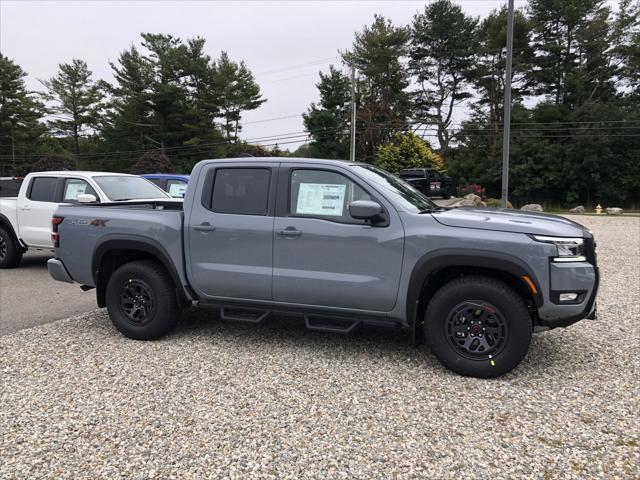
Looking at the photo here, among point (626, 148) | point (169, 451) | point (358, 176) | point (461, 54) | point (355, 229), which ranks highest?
point (461, 54)

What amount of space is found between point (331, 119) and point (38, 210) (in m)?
42.6

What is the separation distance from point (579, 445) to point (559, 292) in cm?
114

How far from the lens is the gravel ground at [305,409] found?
284 cm

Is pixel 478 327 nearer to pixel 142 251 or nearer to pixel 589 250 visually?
pixel 589 250

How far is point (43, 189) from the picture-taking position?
356 inches

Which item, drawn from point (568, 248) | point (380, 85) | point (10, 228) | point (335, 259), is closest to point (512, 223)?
point (568, 248)

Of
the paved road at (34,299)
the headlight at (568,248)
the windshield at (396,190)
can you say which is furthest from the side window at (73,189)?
the headlight at (568,248)

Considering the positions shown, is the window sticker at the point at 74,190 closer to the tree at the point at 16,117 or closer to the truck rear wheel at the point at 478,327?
the truck rear wheel at the point at 478,327

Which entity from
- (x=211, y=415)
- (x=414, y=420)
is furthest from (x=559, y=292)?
(x=211, y=415)

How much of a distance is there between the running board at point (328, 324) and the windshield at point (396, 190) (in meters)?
1.12

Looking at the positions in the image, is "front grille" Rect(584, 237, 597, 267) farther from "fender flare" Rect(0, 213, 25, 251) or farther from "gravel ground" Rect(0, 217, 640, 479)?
"fender flare" Rect(0, 213, 25, 251)

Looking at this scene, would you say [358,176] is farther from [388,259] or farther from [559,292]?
[559,292]

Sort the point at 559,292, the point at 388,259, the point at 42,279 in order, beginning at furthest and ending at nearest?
1. the point at 42,279
2. the point at 388,259
3. the point at 559,292

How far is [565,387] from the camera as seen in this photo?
3848 mm
